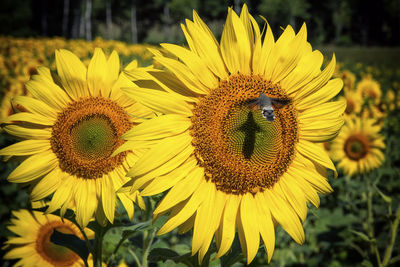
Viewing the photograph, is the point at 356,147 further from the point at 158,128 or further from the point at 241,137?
the point at 158,128

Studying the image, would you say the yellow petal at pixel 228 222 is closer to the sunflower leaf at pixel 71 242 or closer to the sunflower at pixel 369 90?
the sunflower leaf at pixel 71 242

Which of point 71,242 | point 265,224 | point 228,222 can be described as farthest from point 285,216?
point 71,242

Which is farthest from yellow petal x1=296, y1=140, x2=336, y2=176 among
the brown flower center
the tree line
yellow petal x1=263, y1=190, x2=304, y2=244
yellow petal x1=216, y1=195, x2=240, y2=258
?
the tree line

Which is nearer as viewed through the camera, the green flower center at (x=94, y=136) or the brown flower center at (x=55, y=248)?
the green flower center at (x=94, y=136)

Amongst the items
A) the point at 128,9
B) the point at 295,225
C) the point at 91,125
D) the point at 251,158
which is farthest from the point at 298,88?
the point at 128,9

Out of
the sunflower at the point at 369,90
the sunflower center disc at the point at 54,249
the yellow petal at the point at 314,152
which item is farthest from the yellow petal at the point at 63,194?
the sunflower at the point at 369,90
